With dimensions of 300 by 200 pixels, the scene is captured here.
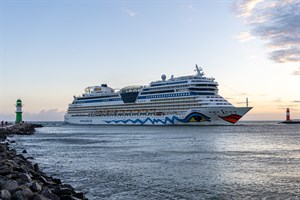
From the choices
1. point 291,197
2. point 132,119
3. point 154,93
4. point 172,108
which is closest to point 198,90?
point 172,108

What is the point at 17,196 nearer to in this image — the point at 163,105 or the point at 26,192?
the point at 26,192

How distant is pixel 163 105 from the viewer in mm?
86250

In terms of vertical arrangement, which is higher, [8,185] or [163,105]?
[163,105]

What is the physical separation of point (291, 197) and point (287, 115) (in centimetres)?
14022

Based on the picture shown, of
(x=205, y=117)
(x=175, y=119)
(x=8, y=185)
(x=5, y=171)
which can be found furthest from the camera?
(x=175, y=119)

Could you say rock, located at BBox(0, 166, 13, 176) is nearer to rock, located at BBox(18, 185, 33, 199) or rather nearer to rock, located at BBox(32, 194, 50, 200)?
→ rock, located at BBox(18, 185, 33, 199)

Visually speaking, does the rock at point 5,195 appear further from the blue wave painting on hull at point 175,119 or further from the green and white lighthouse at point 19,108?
the green and white lighthouse at point 19,108

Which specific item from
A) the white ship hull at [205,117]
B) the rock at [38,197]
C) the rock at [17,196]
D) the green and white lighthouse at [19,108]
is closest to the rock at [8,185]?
the rock at [17,196]

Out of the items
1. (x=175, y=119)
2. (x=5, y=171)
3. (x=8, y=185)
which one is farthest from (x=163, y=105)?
(x=8, y=185)

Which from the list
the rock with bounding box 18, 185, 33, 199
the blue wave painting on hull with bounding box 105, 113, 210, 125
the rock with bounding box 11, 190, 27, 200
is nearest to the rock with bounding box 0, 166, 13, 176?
the rock with bounding box 18, 185, 33, 199

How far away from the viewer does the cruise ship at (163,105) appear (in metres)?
76.9

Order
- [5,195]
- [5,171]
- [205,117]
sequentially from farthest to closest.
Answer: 1. [205,117]
2. [5,171]
3. [5,195]

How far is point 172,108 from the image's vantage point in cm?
8381

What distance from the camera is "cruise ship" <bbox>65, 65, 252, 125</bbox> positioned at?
7694cm
